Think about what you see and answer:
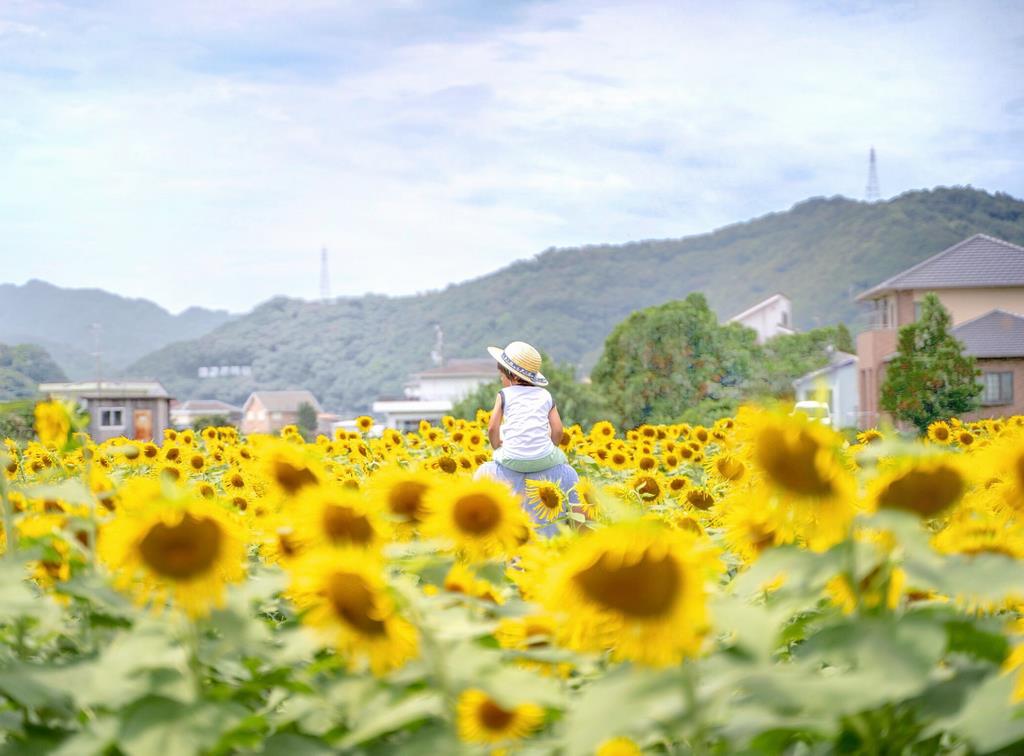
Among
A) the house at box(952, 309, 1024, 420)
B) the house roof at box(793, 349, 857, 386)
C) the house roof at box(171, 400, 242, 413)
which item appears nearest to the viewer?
the house at box(952, 309, 1024, 420)

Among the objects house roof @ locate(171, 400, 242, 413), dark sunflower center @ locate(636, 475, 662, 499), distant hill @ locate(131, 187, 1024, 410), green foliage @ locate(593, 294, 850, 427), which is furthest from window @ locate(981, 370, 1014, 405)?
house roof @ locate(171, 400, 242, 413)

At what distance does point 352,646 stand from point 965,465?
30.8 inches

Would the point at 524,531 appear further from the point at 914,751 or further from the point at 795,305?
the point at 795,305

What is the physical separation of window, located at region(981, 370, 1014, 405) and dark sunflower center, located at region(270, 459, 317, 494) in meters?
42.7

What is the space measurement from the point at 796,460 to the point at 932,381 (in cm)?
3072

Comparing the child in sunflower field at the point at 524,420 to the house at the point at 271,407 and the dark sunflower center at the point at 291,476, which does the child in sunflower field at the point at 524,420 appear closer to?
the dark sunflower center at the point at 291,476

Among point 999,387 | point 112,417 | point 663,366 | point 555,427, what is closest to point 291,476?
point 555,427

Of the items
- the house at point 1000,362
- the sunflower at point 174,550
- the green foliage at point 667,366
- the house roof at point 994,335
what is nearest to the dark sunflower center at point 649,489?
the sunflower at point 174,550

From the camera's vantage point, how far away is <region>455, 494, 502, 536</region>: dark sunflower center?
2049 millimetres

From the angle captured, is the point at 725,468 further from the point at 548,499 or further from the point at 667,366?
the point at 667,366

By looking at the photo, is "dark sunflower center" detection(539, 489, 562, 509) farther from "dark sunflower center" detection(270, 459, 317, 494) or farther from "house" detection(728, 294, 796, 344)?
"house" detection(728, 294, 796, 344)

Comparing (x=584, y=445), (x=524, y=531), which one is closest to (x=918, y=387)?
(x=584, y=445)

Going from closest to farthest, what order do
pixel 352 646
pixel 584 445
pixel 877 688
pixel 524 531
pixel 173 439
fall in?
pixel 877 688 → pixel 352 646 → pixel 524 531 → pixel 173 439 → pixel 584 445

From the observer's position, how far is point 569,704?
1432 millimetres
